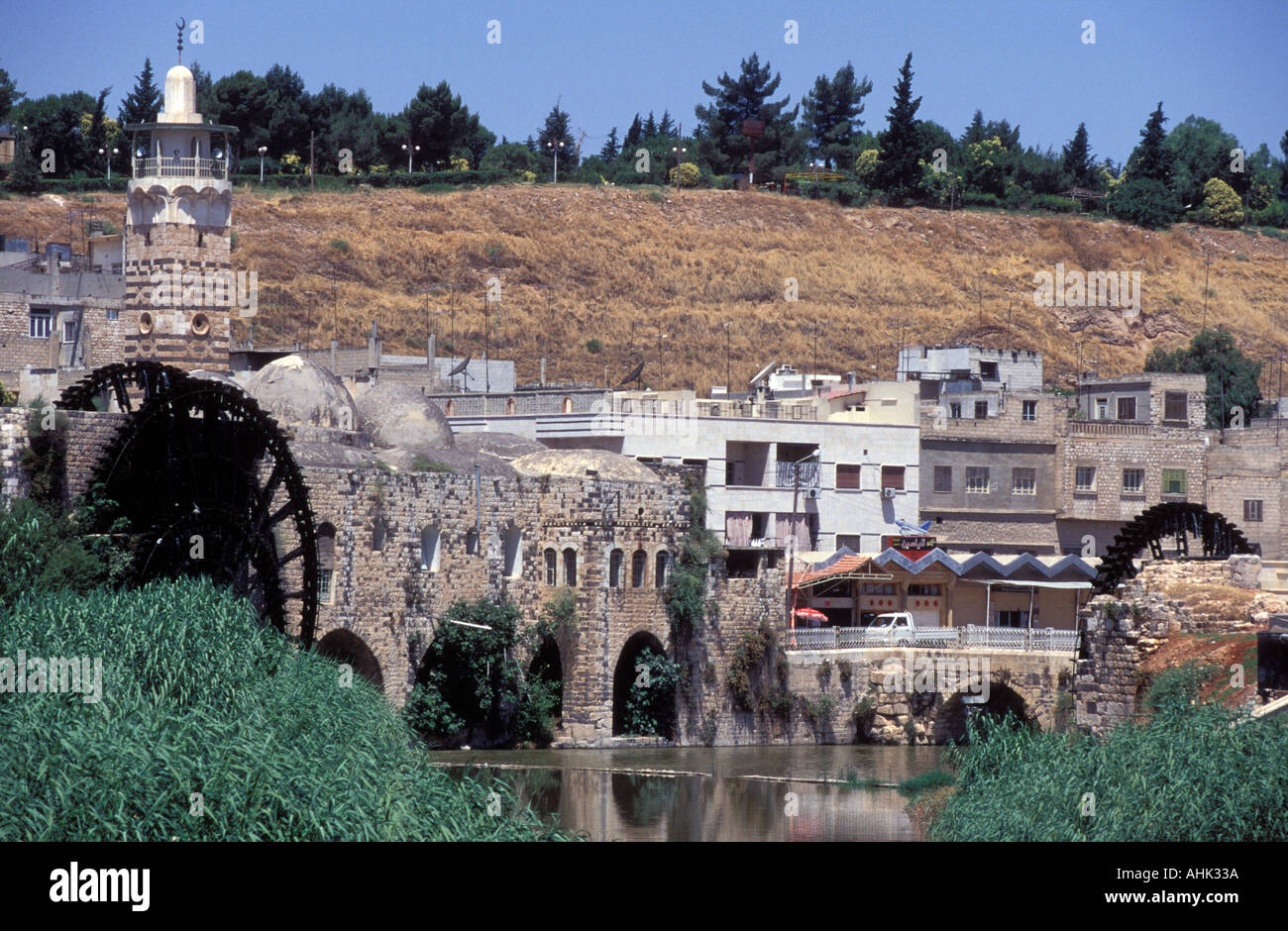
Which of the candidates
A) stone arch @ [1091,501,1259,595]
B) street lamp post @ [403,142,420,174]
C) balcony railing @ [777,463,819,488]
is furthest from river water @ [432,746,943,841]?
street lamp post @ [403,142,420,174]

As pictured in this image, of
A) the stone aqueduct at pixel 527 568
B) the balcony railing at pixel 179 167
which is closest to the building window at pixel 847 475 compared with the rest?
the stone aqueduct at pixel 527 568

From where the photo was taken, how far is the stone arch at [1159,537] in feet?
94.7

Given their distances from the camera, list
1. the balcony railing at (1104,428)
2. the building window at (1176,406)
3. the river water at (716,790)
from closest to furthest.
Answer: the river water at (716,790), the balcony railing at (1104,428), the building window at (1176,406)

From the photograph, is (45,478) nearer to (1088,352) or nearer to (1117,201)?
(1088,352)

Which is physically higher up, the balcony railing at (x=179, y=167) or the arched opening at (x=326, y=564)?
the balcony railing at (x=179, y=167)

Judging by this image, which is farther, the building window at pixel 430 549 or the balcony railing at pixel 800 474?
the balcony railing at pixel 800 474

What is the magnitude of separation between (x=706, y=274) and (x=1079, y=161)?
3048cm

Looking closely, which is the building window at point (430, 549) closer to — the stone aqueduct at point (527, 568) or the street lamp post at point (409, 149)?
the stone aqueduct at point (527, 568)

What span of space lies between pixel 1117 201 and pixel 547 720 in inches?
2943

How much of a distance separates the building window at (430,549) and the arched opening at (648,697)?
4465mm

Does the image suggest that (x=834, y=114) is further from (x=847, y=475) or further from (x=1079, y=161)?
(x=847, y=475)

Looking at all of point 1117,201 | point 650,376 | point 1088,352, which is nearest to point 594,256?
point 650,376

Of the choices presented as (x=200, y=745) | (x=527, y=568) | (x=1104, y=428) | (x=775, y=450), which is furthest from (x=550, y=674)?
(x=1104, y=428)

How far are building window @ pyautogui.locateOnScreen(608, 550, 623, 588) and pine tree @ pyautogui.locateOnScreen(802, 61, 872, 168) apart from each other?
236 feet
